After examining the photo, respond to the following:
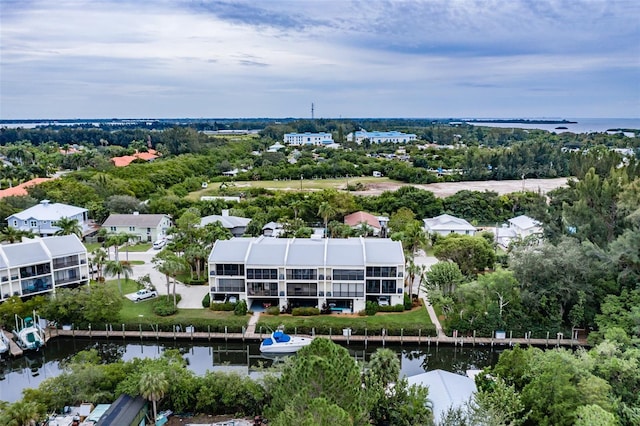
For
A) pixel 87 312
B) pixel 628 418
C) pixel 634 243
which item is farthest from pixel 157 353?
pixel 634 243

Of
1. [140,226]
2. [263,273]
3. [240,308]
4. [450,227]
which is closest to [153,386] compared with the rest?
[240,308]

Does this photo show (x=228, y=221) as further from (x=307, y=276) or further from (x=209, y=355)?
(x=209, y=355)

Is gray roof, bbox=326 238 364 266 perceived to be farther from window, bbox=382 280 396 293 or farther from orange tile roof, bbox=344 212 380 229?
orange tile roof, bbox=344 212 380 229

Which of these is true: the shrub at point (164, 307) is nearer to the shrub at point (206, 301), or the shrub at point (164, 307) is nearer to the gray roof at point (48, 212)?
the shrub at point (206, 301)

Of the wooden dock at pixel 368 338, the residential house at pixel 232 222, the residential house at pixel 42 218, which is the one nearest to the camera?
the wooden dock at pixel 368 338

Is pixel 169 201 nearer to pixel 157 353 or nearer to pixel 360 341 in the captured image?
pixel 157 353

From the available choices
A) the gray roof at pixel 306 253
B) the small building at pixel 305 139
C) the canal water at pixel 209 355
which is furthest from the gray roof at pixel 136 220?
the small building at pixel 305 139
